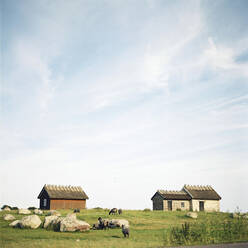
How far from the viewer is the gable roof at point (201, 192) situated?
61594 mm

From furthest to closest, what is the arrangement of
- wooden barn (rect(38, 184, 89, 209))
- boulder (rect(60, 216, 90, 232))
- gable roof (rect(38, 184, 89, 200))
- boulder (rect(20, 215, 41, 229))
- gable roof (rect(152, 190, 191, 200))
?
gable roof (rect(152, 190, 191, 200))
gable roof (rect(38, 184, 89, 200))
wooden barn (rect(38, 184, 89, 209))
boulder (rect(20, 215, 41, 229))
boulder (rect(60, 216, 90, 232))

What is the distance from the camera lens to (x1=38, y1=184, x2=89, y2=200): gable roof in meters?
53.9

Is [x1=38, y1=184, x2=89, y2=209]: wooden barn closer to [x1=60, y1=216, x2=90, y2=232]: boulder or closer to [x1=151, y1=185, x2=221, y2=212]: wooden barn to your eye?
[x1=151, y1=185, x2=221, y2=212]: wooden barn

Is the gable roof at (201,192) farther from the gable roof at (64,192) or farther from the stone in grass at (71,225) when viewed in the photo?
the stone in grass at (71,225)

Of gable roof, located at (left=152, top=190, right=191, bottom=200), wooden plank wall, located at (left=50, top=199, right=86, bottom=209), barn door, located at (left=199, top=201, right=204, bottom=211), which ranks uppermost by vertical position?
gable roof, located at (left=152, top=190, right=191, bottom=200)

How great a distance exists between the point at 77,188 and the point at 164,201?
58.9 ft

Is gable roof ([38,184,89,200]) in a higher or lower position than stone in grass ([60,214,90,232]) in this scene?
higher

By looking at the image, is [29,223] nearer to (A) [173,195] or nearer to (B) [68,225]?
(B) [68,225]

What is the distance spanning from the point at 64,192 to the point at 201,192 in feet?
96.5

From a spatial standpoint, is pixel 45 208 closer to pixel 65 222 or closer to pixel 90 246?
pixel 65 222

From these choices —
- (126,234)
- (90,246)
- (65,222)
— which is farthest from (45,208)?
(90,246)

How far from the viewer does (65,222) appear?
2436 cm

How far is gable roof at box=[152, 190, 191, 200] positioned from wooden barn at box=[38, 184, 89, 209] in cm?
1569

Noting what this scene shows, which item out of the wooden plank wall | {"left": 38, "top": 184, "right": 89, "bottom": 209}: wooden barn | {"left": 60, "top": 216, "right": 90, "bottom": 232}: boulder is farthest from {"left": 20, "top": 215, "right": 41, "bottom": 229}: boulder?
the wooden plank wall
